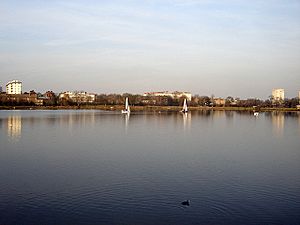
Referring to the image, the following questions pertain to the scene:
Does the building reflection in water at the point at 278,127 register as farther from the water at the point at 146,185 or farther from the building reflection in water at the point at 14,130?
the building reflection in water at the point at 14,130

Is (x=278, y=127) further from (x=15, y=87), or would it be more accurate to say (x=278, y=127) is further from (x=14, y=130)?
(x=15, y=87)

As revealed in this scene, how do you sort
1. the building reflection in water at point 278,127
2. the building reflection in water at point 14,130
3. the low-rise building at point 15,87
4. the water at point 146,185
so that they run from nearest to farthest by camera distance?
1. the water at point 146,185
2. the building reflection in water at point 14,130
3. the building reflection in water at point 278,127
4. the low-rise building at point 15,87

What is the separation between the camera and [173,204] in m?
7.77

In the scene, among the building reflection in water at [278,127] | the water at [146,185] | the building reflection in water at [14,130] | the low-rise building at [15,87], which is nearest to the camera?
the water at [146,185]

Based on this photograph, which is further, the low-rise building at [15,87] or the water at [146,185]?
the low-rise building at [15,87]

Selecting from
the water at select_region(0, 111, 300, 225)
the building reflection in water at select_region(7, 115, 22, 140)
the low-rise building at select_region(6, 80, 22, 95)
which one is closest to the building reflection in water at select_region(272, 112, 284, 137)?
the water at select_region(0, 111, 300, 225)

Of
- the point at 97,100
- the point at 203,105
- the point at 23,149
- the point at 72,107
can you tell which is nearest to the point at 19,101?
the point at 72,107

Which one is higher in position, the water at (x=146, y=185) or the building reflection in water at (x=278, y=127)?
the building reflection in water at (x=278, y=127)

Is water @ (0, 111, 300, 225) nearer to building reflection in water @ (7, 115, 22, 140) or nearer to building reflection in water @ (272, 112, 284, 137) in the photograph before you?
building reflection in water @ (7, 115, 22, 140)

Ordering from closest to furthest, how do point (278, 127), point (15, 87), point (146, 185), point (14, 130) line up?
1. point (146, 185)
2. point (14, 130)
3. point (278, 127)
4. point (15, 87)

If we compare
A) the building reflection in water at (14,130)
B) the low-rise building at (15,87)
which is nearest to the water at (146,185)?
the building reflection in water at (14,130)

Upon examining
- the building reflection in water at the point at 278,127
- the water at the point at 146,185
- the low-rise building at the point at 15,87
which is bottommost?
the water at the point at 146,185

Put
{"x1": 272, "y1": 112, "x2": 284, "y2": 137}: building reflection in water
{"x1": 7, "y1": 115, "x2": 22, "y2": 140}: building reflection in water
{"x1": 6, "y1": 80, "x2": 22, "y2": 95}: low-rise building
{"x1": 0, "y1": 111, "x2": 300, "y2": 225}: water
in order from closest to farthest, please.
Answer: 1. {"x1": 0, "y1": 111, "x2": 300, "y2": 225}: water
2. {"x1": 7, "y1": 115, "x2": 22, "y2": 140}: building reflection in water
3. {"x1": 272, "y1": 112, "x2": 284, "y2": 137}: building reflection in water
4. {"x1": 6, "y1": 80, "x2": 22, "y2": 95}: low-rise building

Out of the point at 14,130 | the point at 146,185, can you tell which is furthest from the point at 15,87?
the point at 146,185
